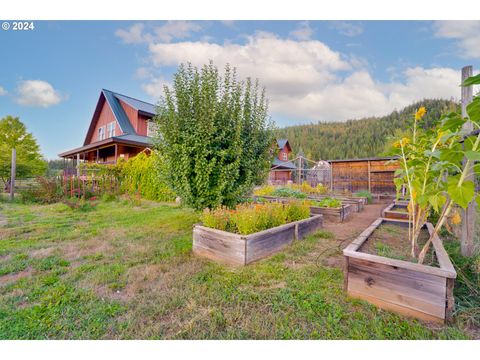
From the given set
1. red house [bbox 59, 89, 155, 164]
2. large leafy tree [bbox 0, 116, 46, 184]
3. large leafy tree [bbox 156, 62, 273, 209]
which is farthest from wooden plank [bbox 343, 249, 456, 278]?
large leafy tree [bbox 0, 116, 46, 184]

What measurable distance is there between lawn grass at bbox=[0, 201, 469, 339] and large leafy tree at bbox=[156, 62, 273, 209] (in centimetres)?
118

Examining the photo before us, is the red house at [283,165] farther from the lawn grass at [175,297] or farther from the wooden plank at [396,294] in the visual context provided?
the wooden plank at [396,294]

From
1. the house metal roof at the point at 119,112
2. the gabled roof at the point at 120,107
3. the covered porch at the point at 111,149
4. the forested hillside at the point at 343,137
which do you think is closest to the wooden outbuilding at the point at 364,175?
the covered porch at the point at 111,149

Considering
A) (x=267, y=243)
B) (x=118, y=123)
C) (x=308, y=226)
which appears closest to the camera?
(x=267, y=243)

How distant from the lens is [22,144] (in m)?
16.2

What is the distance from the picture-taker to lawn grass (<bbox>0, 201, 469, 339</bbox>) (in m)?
1.61

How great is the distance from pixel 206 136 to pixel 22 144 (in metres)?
20.5

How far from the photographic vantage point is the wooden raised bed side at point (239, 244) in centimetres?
285

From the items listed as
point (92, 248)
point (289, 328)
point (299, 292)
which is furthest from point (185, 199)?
point (289, 328)

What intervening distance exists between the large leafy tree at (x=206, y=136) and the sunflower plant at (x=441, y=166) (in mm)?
2437

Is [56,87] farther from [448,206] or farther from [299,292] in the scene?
[448,206]

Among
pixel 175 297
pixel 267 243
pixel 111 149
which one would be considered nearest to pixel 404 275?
pixel 267 243

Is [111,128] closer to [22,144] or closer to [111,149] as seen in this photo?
[111,149]
